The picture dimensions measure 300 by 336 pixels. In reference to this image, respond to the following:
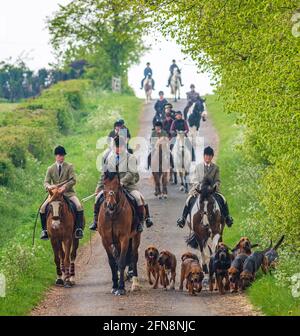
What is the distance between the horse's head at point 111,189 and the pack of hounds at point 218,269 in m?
1.60

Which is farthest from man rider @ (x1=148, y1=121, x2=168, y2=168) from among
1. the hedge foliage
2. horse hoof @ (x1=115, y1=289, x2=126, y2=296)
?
horse hoof @ (x1=115, y1=289, x2=126, y2=296)

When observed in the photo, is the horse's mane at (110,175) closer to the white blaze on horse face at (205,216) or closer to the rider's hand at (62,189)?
the rider's hand at (62,189)

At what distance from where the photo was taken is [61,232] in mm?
24453

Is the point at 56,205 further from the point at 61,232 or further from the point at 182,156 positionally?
the point at 182,156

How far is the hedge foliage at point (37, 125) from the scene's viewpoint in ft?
130

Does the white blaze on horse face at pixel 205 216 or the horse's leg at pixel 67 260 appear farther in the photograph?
the white blaze on horse face at pixel 205 216


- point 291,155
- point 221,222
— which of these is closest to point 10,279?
point 221,222

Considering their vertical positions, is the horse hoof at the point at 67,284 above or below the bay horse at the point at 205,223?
below

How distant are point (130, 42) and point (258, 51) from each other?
4430cm

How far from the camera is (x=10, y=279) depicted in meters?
23.8

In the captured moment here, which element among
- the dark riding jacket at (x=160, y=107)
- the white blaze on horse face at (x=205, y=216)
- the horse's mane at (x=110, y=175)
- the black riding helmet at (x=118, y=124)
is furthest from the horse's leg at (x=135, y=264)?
the dark riding jacket at (x=160, y=107)

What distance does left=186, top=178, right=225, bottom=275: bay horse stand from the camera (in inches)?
982

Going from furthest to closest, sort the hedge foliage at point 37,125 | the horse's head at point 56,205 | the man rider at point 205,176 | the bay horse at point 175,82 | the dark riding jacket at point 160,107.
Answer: the bay horse at point 175,82
the dark riding jacket at point 160,107
the hedge foliage at point 37,125
the man rider at point 205,176
the horse's head at point 56,205
